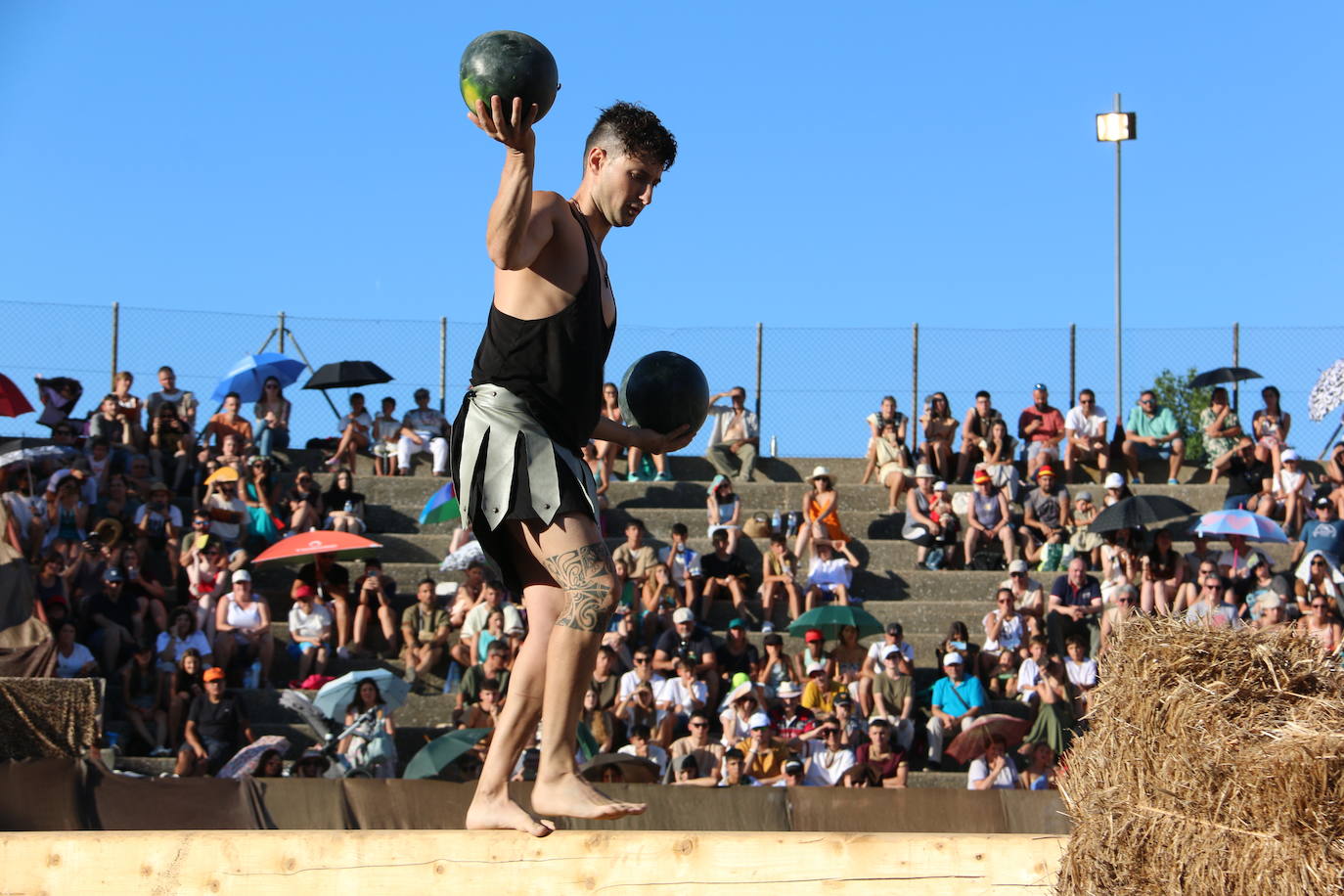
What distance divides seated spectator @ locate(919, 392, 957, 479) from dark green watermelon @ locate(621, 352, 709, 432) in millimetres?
13803

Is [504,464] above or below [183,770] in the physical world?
above

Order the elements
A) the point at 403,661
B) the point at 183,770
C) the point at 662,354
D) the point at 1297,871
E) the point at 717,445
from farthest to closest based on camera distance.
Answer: the point at 717,445, the point at 403,661, the point at 183,770, the point at 662,354, the point at 1297,871

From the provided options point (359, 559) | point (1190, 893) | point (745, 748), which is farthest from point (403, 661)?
point (1190, 893)

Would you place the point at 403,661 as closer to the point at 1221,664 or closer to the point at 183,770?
the point at 183,770

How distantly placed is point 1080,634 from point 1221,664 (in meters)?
10.6

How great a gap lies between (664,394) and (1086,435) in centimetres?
1514

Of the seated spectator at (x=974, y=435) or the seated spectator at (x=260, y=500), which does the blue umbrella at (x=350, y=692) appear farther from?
the seated spectator at (x=974, y=435)

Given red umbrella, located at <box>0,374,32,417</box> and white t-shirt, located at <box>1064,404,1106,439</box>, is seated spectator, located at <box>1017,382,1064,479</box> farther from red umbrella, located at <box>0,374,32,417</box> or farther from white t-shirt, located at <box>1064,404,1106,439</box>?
red umbrella, located at <box>0,374,32,417</box>

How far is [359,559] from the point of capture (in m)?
16.5

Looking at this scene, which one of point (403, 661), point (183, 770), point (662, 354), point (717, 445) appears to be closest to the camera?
point (662, 354)

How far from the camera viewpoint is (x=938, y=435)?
19.1m

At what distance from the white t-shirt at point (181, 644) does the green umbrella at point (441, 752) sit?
2741mm

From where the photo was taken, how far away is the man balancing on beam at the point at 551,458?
15.1ft

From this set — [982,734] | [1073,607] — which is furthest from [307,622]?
[1073,607]
